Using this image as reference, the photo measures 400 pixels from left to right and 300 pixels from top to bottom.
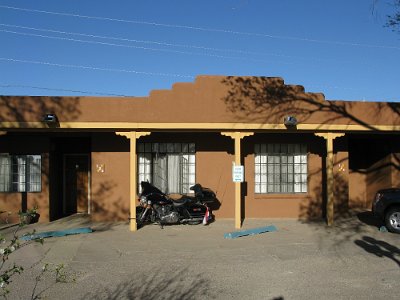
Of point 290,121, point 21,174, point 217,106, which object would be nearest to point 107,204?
point 21,174

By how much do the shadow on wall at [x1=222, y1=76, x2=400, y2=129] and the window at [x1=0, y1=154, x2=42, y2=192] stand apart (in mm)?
6041

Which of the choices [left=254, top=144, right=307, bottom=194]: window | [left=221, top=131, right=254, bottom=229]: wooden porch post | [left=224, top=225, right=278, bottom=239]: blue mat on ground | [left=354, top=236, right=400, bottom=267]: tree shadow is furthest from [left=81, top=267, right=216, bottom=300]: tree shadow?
[left=254, top=144, right=307, bottom=194]: window

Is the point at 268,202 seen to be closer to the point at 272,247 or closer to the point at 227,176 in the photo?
the point at 227,176

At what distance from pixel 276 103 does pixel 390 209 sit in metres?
3.98

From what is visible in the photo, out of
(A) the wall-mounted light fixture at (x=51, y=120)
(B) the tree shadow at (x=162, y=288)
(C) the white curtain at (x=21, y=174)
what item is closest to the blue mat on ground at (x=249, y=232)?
(B) the tree shadow at (x=162, y=288)

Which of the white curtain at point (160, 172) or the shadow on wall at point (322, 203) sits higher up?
the white curtain at point (160, 172)

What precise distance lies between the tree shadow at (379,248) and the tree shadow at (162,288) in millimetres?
3744

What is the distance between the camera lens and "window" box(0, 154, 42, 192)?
13445 mm

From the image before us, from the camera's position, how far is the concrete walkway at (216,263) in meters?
6.50

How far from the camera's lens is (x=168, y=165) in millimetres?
13664

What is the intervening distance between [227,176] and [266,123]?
2.38 m

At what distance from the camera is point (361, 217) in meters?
13.8

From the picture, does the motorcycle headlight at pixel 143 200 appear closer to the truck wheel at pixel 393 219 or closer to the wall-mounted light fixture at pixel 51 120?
the wall-mounted light fixture at pixel 51 120

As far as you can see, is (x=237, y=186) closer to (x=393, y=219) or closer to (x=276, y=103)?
(x=276, y=103)
